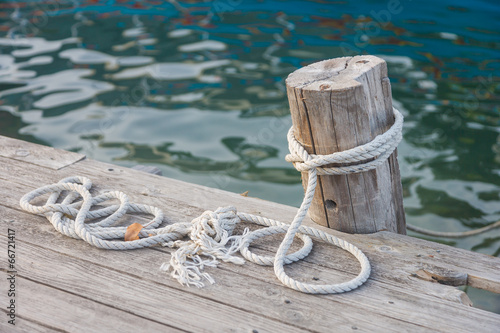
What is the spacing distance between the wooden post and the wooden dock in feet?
0.34

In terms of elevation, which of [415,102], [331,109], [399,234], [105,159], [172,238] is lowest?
[415,102]

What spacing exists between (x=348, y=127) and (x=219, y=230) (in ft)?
2.30

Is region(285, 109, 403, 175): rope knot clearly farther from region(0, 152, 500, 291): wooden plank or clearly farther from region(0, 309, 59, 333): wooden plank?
region(0, 309, 59, 333): wooden plank

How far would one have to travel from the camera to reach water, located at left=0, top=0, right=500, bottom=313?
456 centimetres

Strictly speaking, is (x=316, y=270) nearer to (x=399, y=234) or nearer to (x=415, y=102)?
(x=399, y=234)

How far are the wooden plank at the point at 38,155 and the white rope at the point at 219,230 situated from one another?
0.56m

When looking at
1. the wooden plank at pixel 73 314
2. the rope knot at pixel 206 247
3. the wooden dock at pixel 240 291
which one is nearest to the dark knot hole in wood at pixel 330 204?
the wooden dock at pixel 240 291

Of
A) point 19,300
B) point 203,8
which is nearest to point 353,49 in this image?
point 203,8

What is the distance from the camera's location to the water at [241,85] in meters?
4.56

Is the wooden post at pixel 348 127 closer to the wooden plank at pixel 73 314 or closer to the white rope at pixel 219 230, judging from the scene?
the white rope at pixel 219 230

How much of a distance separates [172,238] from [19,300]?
650mm

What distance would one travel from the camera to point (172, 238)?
2.22 meters

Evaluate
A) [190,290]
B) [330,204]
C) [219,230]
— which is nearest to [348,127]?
[330,204]

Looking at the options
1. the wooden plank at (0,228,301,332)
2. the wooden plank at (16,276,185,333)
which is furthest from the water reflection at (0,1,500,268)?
the wooden plank at (16,276,185,333)
